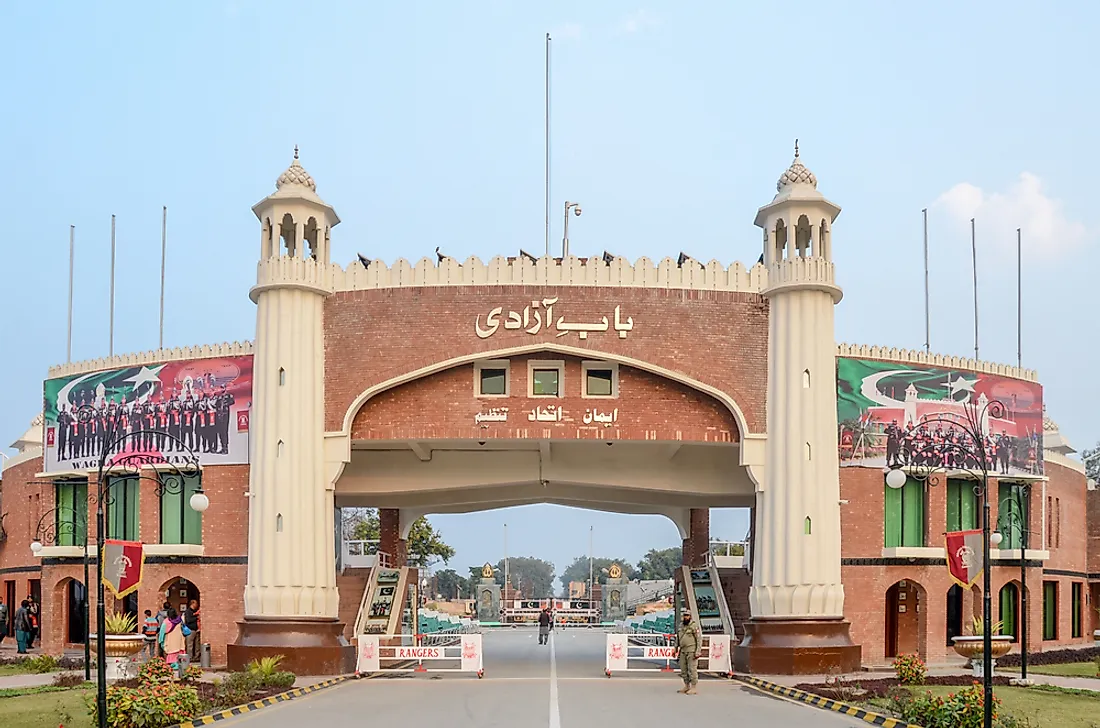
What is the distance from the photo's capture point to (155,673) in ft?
62.4

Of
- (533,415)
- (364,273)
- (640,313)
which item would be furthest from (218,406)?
(640,313)

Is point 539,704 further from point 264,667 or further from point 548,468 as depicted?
point 548,468

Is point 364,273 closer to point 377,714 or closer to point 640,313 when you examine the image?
point 640,313

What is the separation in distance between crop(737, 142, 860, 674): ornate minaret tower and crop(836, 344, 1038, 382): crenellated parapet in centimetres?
153

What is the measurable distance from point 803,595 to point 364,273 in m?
11.3

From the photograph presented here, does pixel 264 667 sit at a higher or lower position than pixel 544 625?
higher

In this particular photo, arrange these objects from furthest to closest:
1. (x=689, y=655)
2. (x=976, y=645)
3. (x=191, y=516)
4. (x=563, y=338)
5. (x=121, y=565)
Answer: (x=191, y=516), (x=563, y=338), (x=689, y=655), (x=976, y=645), (x=121, y=565)

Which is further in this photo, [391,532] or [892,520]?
[391,532]

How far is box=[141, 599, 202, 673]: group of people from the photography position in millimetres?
25344

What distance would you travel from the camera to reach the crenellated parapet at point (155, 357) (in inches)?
1159

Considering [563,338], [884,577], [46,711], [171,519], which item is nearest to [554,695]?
[46,711]

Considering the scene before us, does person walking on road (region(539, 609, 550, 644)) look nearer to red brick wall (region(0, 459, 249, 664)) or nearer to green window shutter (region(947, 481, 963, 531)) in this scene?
red brick wall (region(0, 459, 249, 664))

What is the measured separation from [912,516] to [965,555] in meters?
9.35

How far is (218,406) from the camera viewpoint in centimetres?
2930
